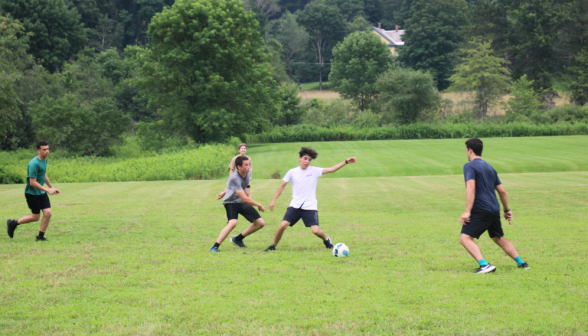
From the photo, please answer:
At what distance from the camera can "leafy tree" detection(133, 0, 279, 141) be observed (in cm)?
4397

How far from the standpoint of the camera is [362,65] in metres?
87.0

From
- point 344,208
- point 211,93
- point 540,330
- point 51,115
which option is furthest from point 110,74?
point 540,330

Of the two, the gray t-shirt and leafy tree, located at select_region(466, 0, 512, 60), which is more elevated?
leafy tree, located at select_region(466, 0, 512, 60)

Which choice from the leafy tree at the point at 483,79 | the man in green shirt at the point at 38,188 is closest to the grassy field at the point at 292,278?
the man in green shirt at the point at 38,188

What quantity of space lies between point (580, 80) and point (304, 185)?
69.2 metres

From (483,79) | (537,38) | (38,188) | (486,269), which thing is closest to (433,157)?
(486,269)

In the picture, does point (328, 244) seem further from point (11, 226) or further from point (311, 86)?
point (311, 86)

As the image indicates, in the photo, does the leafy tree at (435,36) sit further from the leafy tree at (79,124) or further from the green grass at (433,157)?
the leafy tree at (79,124)

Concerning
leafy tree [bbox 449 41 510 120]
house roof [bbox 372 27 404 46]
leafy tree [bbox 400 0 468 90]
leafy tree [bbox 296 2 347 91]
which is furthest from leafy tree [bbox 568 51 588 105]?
leafy tree [bbox 296 2 347 91]

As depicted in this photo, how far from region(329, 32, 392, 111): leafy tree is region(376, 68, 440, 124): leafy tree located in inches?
937

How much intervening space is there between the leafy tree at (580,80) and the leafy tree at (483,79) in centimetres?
936

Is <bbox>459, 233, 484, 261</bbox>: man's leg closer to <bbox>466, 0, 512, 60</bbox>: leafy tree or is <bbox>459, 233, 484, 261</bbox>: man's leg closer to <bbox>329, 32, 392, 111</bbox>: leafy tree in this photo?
<bbox>466, 0, 512, 60</bbox>: leafy tree

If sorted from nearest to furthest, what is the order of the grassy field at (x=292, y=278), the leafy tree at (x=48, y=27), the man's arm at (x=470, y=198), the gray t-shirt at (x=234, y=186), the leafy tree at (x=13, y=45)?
the grassy field at (x=292, y=278), the man's arm at (x=470, y=198), the gray t-shirt at (x=234, y=186), the leafy tree at (x=13, y=45), the leafy tree at (x=48, y=27)

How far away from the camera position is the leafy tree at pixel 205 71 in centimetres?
4397
